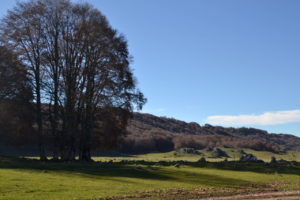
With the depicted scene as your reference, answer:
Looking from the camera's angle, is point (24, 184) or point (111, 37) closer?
point (24, 184)

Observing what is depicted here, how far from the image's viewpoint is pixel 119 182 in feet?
84.7

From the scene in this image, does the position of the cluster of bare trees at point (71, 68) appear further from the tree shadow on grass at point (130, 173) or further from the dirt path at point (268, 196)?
the dirt path at point (268, 196)

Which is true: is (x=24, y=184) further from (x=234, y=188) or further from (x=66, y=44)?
(x=66, y=44)

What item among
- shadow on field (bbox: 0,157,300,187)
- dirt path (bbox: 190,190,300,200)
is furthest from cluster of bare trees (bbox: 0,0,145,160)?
dirt path (bbox: 190,190,300,200)

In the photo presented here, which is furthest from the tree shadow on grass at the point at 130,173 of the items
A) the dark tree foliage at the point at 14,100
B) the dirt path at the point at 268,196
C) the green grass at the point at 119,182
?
the dirt path at the point at 268,196

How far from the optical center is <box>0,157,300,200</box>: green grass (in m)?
20.3

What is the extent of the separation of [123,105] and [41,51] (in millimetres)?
10969

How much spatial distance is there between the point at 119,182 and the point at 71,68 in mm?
19081

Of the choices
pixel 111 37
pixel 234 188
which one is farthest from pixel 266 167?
pixel 111 37

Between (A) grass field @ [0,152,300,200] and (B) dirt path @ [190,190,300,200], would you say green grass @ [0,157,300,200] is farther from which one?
(B) dirt path @ [190,190,300,200]

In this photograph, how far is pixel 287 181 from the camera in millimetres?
31047

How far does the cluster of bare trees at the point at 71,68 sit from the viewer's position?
39.5 meters

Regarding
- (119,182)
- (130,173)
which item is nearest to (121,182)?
(119,182)

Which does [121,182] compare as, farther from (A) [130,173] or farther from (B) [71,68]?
(B) [71,68]
